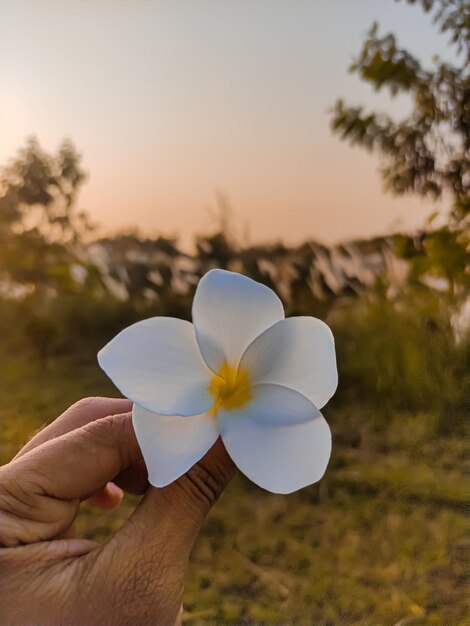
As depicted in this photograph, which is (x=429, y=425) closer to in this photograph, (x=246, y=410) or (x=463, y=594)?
(x=463, y=594)

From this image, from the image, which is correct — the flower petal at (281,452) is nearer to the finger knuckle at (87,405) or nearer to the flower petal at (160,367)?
the flower petal at (160,367)

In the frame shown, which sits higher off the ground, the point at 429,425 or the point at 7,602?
the point at 7,602

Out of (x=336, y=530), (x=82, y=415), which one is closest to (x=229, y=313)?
(x=82, y=415)

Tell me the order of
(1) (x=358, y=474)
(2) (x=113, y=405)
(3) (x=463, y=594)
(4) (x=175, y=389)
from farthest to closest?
(1) (x=358, y=474) < (3) (x=463, y=594) < (2) (x=113, y=405) < (4) (x=175, y=389)

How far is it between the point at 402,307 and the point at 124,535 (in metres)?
0.75

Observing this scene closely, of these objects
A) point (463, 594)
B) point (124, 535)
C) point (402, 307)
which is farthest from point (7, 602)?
point (402, 307)

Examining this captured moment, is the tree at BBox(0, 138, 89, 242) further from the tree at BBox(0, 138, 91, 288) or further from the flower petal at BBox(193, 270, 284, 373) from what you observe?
the flower petal at BBox(193, 270, 284, 373)

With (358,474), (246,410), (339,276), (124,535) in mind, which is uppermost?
(246,410)

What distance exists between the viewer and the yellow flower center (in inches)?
10.3

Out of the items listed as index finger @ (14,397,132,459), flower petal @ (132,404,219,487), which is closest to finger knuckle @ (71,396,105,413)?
index finger @ (14,397,132,459)

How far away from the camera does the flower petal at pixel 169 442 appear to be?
0.25 meters

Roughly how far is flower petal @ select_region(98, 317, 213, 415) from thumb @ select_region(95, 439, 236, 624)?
6 centimetres

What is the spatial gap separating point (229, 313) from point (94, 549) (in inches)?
5.9

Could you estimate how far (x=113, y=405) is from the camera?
0.36 meters
